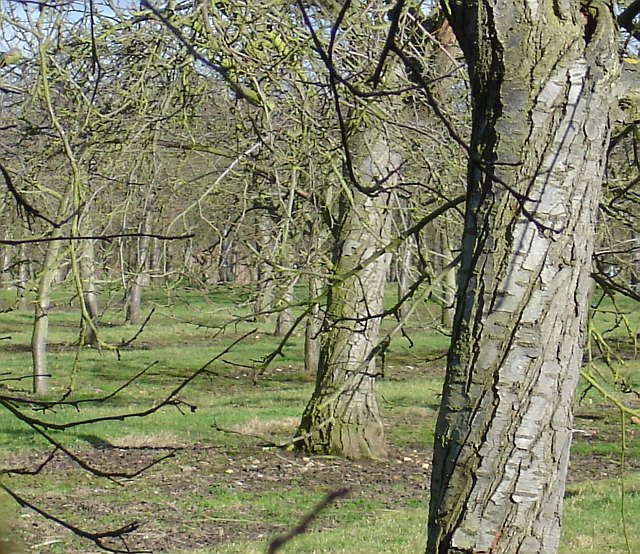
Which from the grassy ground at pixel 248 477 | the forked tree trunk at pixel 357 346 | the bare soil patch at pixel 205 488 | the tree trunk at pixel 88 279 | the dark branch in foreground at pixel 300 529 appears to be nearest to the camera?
the dark branch in foreground at pixel 300 529

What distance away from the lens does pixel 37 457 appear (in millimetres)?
11359

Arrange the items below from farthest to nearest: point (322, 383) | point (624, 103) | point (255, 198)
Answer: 1. point (322, 383)
2. point (255, 198)
3. point (624, 103)

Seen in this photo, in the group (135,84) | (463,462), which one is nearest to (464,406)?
(463,462)

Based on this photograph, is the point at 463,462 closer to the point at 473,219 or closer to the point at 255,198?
the point at 473,219

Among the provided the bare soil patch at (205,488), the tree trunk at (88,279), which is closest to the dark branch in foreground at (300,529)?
the tree trunk at (88,279)

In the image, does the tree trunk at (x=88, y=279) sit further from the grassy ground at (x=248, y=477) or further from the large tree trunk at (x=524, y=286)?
the large tree trunk at (x=524, y=286)

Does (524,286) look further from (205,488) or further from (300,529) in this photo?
(205,488)

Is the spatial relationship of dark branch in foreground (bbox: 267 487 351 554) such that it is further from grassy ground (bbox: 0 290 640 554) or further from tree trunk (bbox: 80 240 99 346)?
tree trunk (bbox: 80 240 99 346)

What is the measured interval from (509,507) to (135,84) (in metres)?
5.49

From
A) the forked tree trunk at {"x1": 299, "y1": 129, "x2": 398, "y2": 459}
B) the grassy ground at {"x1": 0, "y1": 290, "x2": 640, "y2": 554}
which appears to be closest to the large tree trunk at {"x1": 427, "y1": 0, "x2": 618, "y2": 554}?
the grassy ground at {"x1": 0, "y1": 290, "x2": 640, "y2": 554}

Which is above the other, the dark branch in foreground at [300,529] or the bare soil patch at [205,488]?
the dark branch in foreground at [300,529]

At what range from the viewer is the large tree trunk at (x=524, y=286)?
283cm

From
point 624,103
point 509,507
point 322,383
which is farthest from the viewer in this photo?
point 322,383

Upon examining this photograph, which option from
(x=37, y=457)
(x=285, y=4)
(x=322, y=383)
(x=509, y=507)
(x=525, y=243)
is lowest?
(x=37, y=457)
